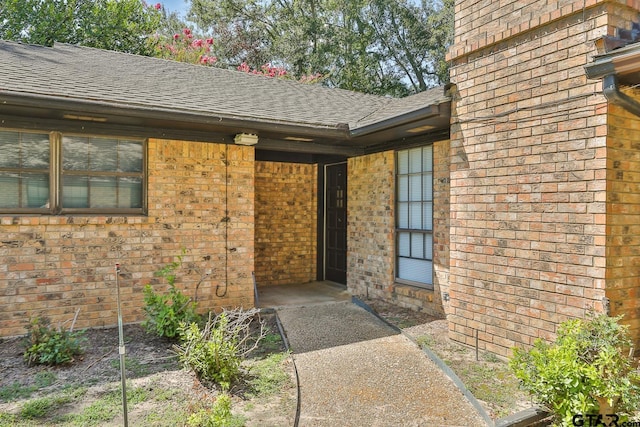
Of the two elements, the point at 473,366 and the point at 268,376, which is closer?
the point at 268,376

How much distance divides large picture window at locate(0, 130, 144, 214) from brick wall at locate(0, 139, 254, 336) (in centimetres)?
20

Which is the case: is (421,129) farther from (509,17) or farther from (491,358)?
(491,358)

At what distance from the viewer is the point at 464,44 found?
4777 mm

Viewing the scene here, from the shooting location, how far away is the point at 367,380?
4.02 metres

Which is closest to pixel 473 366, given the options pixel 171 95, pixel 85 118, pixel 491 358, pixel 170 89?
pixel 491 358

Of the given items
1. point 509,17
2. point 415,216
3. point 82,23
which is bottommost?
point 415,216

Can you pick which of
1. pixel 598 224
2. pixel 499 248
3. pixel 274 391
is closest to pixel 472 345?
pixel 499 248

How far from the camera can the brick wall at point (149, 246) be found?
5020 millimetres

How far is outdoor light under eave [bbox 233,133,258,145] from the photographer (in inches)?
239

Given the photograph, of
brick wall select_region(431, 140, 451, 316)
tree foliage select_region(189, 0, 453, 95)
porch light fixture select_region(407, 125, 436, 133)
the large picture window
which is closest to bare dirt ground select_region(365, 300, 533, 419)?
brick wall select_region(431, 140, 451, 316)

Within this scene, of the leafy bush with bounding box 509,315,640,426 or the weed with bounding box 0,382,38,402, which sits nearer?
the leafy bush with bounding box 509,315,640,426

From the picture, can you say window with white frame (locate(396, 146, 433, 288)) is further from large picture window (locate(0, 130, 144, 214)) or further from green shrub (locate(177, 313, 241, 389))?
large picture window (locate(0, 130, 144, 214))

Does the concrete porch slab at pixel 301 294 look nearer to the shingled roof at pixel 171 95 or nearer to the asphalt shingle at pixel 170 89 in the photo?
the shingled roof at pixel 171 95

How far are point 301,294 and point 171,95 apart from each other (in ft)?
13.1
